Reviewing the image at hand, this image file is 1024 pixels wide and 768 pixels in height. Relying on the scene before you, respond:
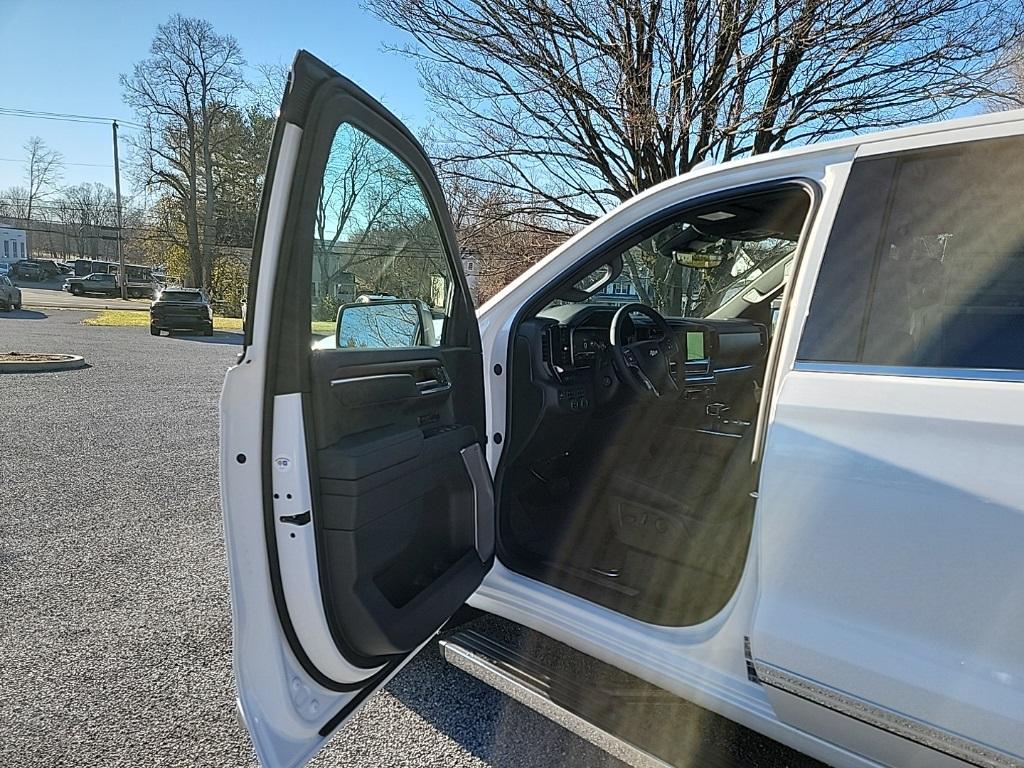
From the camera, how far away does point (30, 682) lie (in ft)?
7.57

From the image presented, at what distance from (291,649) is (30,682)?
1.43 meters

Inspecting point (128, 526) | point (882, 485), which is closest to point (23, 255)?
point (128, 526)

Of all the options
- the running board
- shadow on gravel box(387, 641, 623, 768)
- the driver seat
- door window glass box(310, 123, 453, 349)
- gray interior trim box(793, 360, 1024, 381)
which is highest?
door window glass box(310, 123, 453, 349)

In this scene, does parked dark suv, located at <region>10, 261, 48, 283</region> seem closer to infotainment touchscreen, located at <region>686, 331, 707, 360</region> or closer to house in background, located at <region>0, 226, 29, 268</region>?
house in background, located at <region>0, 226, 29, 268</region>

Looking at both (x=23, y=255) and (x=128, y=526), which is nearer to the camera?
(x=128, y=526)

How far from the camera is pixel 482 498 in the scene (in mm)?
2105

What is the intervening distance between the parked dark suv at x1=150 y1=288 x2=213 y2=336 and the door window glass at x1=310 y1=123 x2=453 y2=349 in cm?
1920

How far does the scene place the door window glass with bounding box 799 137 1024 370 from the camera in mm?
1357

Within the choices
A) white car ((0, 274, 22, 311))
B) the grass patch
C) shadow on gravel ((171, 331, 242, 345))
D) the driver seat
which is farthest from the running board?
white car ((0, 274, 22, 311))

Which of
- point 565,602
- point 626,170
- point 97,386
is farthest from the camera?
point 626,170

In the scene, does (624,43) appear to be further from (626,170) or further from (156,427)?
(156,427)

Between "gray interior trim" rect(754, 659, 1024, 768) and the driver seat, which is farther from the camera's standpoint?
the driver seat

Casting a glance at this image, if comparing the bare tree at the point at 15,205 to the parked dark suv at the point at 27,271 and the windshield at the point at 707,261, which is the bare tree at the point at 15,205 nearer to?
the parked dark suv at the point at 27,271

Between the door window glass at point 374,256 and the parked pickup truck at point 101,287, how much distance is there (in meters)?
41.0
